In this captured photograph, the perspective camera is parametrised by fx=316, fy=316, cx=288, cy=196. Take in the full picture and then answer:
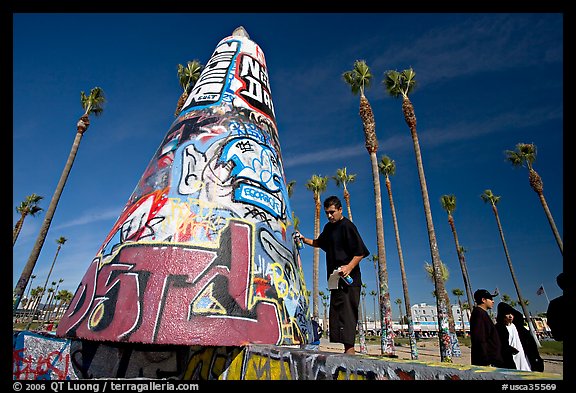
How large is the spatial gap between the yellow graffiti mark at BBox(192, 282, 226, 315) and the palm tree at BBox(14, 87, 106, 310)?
1885 cm

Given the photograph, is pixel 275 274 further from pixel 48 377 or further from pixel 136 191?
pixel 48 377

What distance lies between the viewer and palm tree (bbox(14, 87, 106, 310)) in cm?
1762

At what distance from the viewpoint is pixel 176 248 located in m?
4.34

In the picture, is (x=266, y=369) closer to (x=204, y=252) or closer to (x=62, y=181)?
(x=204, y=252)

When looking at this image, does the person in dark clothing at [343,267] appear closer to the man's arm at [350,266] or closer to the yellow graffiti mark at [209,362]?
the man's arm at [350,266]

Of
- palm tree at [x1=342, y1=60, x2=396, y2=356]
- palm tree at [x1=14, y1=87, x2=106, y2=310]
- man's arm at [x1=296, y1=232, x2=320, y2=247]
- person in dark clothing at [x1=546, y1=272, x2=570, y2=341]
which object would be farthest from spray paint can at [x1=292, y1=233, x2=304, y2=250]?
palm tree at [x1=14, y1=87, x2=106, y2=310]

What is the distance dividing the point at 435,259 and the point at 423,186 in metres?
4.37

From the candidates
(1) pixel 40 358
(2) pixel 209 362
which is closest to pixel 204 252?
(2) pixel 209 362

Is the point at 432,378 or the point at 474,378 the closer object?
the point at 474,378

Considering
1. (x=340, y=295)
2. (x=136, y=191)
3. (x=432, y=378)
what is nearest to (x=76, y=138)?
(x=136, y=191)

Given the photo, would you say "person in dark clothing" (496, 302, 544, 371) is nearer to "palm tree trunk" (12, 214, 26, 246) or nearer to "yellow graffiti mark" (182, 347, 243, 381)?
"yellow graffiti mark" (182, 347, 243, 381)

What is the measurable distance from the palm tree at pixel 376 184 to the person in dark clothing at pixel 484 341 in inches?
498

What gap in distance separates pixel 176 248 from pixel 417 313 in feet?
482

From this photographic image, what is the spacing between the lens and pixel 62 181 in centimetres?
1894
